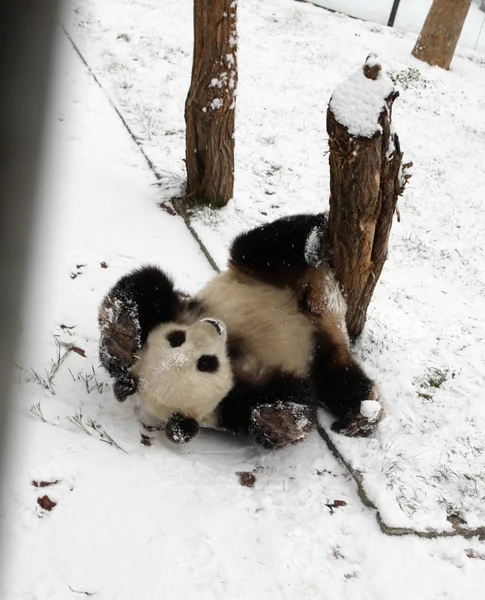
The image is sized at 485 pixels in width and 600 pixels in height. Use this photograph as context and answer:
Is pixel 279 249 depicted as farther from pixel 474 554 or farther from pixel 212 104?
pixel 212 104

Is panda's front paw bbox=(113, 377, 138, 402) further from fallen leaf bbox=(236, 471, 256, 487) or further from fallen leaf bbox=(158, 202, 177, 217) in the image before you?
fallen leaf bbox=(158, 202, 177, 217)

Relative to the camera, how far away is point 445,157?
8586mm

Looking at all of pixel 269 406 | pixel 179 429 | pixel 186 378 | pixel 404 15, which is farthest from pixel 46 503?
pixel 404 15

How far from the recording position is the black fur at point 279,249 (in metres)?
3.50

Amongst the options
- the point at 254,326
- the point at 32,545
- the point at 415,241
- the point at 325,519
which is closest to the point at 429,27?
the point at 415,241

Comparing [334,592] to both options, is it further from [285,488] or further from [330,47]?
[330,47]

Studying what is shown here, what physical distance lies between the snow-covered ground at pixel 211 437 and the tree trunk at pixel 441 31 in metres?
6.62

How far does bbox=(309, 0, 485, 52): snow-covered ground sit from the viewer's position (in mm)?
16234

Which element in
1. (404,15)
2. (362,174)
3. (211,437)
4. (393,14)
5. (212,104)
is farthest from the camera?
(404,15)

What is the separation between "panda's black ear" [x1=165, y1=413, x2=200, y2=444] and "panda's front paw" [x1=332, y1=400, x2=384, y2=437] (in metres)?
0.86

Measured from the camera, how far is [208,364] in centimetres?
301

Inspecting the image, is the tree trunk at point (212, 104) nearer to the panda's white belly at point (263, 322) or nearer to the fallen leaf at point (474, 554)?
the panda's white belly at point (263, 322)

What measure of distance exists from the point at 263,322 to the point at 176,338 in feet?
1.80

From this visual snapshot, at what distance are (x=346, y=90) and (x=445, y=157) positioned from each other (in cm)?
610
